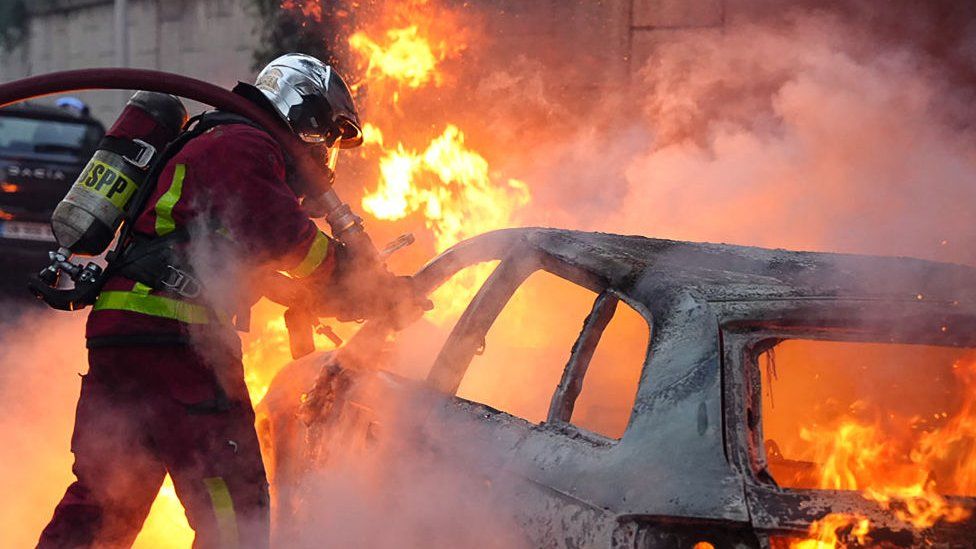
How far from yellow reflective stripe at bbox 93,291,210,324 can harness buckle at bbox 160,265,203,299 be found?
0.10 feet

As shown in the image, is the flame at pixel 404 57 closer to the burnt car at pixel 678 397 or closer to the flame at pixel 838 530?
the burnt car at pixel 678 397

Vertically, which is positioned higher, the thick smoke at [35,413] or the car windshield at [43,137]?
the car windshield at [43,137]

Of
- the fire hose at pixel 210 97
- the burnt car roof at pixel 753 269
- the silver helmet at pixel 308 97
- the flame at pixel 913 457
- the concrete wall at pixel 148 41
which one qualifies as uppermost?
the concrete wall at pixel 148 41

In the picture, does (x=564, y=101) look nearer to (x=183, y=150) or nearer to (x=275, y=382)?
(x=275, y=382)

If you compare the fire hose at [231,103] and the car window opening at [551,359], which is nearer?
the fire hose at [231,103]

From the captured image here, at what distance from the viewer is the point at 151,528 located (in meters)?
4.29

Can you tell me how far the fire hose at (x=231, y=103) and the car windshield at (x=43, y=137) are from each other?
6734 millimetres

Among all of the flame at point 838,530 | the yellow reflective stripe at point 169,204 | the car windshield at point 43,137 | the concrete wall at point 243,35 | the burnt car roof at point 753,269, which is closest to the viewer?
the flame at point 838,530

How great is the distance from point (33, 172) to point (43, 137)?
0.59 meters

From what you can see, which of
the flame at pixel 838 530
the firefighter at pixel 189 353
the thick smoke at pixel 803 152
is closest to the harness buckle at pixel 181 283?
the firefighter at pixel 189 353

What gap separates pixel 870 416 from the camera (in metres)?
3.38

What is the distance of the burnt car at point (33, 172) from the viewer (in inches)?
344

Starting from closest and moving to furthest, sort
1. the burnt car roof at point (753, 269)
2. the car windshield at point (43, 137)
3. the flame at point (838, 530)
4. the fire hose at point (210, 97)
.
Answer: the flame at point (838, 530)
the burnt car roof at point (753, 269)
the fire hose at point (210, 97)
the car windshield at point (43, 137)

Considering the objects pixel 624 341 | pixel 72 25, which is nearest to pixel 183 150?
pixel 624 341
